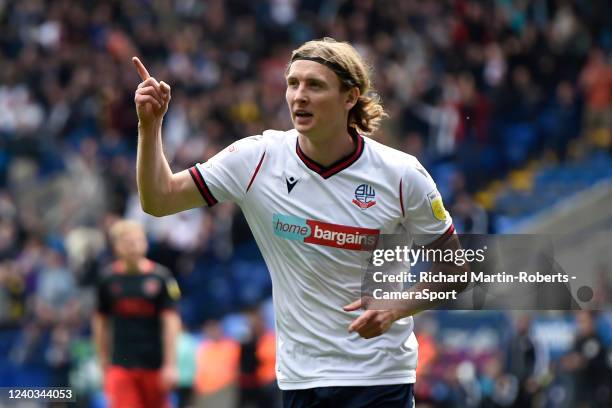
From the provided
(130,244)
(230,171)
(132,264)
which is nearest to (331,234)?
(230,171)

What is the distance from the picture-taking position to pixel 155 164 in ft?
16.1

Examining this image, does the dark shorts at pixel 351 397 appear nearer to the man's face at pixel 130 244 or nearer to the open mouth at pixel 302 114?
the open mouth at pixel 302 114

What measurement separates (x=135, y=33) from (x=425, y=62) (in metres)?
5.11

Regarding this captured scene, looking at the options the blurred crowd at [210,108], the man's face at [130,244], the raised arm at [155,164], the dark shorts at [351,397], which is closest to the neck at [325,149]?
the raised arm at [155,164]

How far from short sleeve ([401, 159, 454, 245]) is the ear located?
38 centimetres

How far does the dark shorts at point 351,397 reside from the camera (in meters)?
4.99

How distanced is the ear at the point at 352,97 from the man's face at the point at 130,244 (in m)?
5.37

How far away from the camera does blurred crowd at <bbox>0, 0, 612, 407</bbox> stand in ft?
53.5

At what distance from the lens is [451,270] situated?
17.0ft

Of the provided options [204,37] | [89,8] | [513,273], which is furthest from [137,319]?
[89,8]

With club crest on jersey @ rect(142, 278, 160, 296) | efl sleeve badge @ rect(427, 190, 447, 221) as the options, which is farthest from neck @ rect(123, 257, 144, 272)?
efl sleeve badge @ rect(427, 190, 447, 221)

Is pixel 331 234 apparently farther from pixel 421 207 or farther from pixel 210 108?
pixel 210 108

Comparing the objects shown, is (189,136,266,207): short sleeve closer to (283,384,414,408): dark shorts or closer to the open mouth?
the open mouth

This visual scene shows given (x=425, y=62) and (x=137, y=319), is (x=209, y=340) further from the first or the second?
(x=425, y=62)
